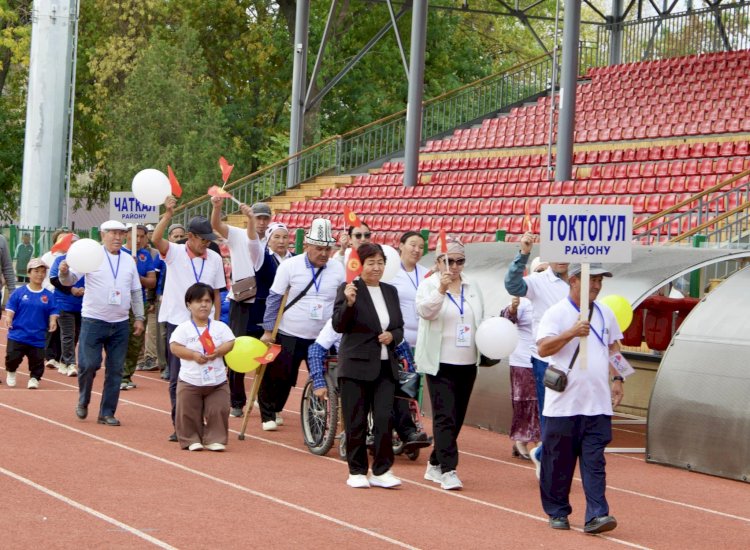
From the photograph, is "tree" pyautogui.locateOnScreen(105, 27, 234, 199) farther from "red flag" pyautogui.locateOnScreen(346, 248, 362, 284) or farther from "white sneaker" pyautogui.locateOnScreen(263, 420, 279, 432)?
"red flag" pyautogui.locateOnScreen(346, 248, 362, 284)

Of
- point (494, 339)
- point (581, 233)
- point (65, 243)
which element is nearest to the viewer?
point (581, 233)

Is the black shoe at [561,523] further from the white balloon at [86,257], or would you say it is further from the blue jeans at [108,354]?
the white balloon at [86,257]

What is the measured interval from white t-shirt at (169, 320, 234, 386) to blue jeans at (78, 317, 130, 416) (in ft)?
4.08

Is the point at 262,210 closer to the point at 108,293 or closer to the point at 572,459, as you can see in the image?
the point at 108,293

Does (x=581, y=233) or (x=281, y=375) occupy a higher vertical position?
(x=581, y=233)

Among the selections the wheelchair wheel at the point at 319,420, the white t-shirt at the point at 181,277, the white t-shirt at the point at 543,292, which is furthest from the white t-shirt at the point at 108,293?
the white t-shirt at the point at 543,292

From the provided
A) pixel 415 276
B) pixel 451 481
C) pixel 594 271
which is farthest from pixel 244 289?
pixel 594 271

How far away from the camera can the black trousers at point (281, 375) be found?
40.7 feet

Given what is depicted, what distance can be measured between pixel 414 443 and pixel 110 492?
2.97 metres

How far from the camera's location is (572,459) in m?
8.73

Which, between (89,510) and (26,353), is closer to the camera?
(89,510)

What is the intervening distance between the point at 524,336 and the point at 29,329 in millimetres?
6737

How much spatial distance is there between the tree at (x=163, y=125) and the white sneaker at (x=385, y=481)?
31.3 meters

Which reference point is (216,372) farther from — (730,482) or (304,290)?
(730,482)
